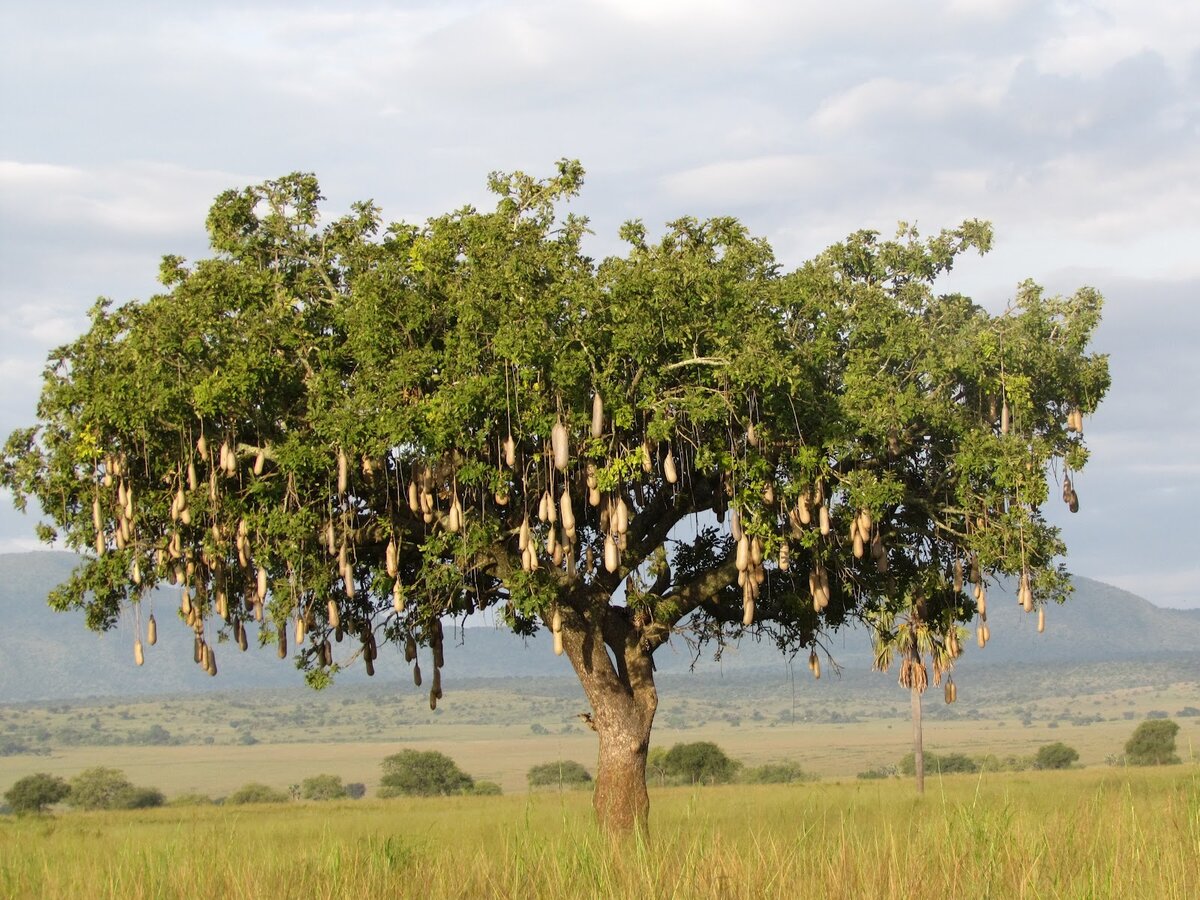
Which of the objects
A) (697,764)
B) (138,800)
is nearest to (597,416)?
(697,764)

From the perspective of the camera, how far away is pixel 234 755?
161750 millimetres

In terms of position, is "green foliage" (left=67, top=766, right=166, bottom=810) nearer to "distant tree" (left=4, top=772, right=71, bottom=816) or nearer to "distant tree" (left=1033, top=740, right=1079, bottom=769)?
"distant tree" (left=4, top=772, right=71, bottom=816)

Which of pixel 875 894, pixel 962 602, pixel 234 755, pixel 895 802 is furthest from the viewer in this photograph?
pixel 234 755

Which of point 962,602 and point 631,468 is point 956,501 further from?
point 631,468

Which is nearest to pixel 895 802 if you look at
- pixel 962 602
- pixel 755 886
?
pixel 962 602

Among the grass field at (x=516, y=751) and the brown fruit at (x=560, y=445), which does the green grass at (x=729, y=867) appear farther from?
the grass field at (x=516, y=751)

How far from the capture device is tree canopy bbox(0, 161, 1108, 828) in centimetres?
1925

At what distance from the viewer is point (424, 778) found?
75.4 meters

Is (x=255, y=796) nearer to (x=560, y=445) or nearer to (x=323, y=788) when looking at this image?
(x=323, y=788)

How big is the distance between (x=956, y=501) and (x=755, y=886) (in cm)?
1501

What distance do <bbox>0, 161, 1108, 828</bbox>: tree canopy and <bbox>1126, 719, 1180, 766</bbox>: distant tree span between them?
189ft

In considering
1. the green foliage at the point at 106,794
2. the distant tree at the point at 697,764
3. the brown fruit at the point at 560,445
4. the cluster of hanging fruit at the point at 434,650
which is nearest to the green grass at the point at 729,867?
the brown fruit at the point at 560,445

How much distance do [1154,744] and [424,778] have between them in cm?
3729

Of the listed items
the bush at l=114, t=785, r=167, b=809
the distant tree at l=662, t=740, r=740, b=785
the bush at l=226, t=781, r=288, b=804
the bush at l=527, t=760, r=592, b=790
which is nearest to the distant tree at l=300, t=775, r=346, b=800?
the bush at l=226, t=781, r=288, b=804
